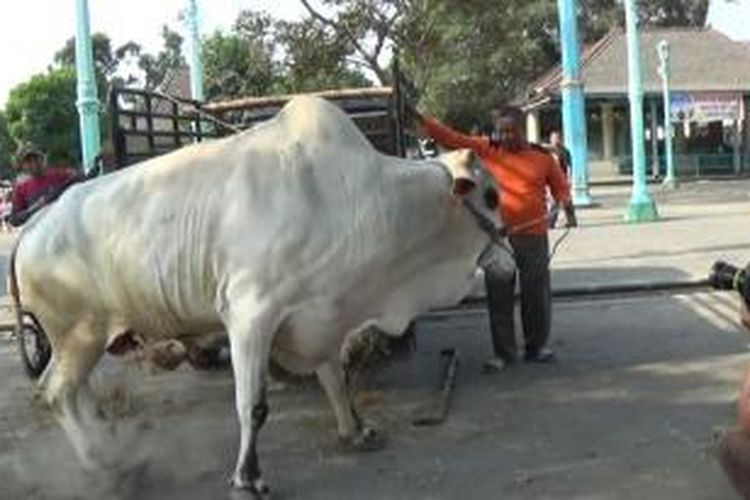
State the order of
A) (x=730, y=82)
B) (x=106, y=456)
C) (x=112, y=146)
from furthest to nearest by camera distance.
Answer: (x=730, y=82), (x=112, y=146), (x=106, y=456)

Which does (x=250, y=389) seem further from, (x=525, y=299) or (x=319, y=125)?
(x=525, y=299)

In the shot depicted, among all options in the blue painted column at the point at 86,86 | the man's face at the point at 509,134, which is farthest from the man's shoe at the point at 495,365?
the blue painted column at the point at 86,86

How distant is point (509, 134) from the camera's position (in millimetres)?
10297

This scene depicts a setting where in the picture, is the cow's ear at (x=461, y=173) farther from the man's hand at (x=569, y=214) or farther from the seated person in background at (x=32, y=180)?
the seated person in background at (x=32, y=180)

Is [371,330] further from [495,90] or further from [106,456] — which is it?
[495,90]

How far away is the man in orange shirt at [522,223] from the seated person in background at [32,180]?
3470 millimetres

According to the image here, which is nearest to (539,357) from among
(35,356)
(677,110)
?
(35,356)

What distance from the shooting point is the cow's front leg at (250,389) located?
22.4 feet

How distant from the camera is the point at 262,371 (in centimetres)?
690

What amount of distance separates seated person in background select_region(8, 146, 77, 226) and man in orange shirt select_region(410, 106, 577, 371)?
3.47 metres

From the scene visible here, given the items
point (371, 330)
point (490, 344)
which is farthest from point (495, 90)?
point (371, 330)

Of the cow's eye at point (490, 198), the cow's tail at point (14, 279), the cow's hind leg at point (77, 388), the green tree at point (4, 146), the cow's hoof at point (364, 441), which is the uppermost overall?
the cow's eye at point (490, 198)

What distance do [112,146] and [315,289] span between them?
11.7ft

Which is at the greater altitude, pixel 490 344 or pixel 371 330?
pixel 371 330
